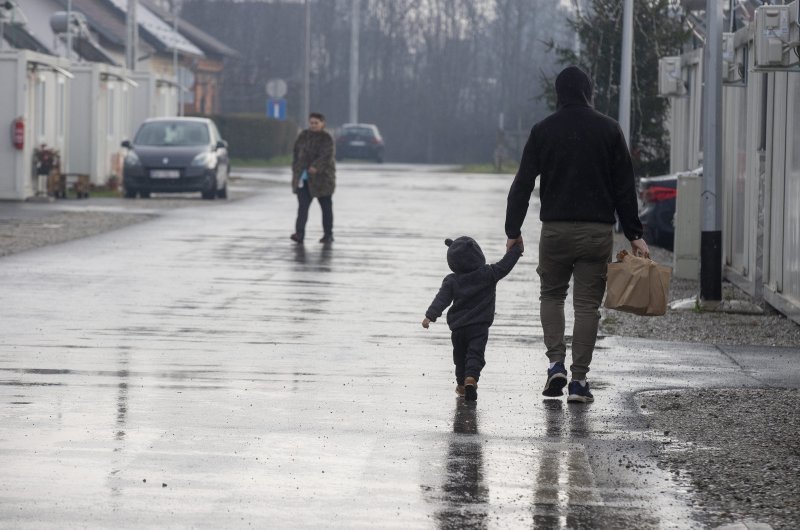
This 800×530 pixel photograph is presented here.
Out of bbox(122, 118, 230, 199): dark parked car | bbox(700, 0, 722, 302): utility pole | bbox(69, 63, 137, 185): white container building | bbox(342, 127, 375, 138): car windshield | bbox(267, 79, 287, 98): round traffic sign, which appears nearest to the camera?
bbox(700, 0, 722, 302): utility pole

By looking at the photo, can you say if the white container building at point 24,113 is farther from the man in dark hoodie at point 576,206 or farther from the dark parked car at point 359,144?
the dark parked car at point 359,144

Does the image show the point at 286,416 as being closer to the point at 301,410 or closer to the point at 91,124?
the point at 301,410

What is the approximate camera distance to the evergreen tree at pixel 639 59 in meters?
29.9

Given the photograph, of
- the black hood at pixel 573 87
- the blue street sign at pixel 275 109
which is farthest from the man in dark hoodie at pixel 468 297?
the blue street sign at pixel 275 109

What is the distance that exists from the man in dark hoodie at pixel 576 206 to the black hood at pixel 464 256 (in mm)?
197

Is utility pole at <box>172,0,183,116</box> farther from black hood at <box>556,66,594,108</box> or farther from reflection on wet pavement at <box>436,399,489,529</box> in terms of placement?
reflection on wet pavement at <box>436,399,489,529</box>

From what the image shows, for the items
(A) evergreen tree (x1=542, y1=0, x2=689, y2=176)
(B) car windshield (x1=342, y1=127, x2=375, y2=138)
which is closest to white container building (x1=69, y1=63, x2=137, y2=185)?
(A) evergreen tree (x1=542, y1=0, x2=689, y2=176)

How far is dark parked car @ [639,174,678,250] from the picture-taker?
21.4 meters

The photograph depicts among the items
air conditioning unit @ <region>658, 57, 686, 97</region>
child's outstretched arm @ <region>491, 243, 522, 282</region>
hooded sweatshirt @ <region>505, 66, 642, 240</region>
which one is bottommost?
child's outstretched arm @ <region>491, 243, 522, 282</region>

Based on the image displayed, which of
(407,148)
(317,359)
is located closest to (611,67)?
(317,359)

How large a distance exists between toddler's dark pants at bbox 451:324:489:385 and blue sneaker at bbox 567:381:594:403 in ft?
1.53

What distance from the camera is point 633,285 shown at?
9266 mm

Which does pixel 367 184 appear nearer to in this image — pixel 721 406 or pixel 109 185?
pixel 109 185

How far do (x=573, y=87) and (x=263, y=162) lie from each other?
54.3 m
